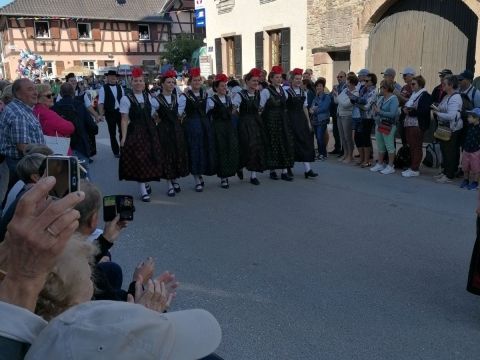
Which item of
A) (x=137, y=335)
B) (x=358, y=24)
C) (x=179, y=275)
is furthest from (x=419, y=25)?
(x=137, y=335)

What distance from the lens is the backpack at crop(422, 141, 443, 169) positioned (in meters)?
7.79

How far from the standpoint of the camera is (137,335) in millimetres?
1022

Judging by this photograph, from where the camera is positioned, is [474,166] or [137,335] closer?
[137,335]

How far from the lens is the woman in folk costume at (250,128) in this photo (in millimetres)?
7180

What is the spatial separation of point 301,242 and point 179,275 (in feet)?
4.50

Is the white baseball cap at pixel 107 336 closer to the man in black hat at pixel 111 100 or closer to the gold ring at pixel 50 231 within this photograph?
the gold ring at pixel 50 231

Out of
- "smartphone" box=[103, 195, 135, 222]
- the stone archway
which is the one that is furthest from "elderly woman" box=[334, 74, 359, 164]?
"smartphone" box=[103, 195, 135, 222]

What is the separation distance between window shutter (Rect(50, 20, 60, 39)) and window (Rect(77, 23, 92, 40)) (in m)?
1.73

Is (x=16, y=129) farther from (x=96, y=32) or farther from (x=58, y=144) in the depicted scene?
(x=96, y=32)

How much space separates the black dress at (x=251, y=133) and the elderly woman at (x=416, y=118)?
237cm

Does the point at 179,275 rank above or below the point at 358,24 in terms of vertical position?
below

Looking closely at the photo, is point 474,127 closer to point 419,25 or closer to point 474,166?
point 474,166

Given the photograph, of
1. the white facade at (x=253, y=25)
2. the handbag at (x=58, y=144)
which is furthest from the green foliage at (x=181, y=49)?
the handbag at (x=58, y=144)

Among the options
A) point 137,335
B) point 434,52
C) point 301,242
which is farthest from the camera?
point 434,52
